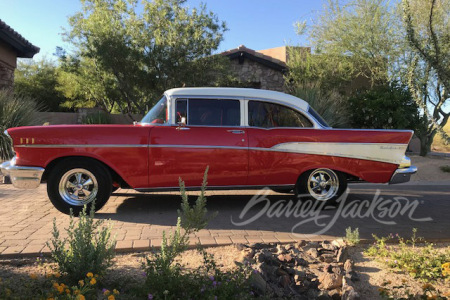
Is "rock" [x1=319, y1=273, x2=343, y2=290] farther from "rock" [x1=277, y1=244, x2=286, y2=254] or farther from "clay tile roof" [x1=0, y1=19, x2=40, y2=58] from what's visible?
"clay tile roof" [x1=0, y1=19, x2=40, y2=58]

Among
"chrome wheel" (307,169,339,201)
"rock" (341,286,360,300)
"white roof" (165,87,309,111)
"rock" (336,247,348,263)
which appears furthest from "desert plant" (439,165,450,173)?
"rock" (341,286,360,300)

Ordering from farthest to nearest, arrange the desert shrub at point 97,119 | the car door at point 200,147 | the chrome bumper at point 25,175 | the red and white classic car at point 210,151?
the desert shrub at point 97,119, the car door at point 200,147, the red and white classic car at point 210,151, the chrome bumper at point 25,175

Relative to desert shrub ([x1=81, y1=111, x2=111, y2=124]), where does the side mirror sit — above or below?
below

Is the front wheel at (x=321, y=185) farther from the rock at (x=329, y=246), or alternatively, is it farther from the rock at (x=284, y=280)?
the rock at (x=284, y=280)

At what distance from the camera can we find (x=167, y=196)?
6.69m

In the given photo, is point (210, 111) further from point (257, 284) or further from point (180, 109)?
point (257, 284)

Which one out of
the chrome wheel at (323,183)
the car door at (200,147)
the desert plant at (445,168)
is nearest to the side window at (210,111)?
the car door at (200,147)

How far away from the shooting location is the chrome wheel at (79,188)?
197 inches

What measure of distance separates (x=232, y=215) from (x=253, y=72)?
13.1 m

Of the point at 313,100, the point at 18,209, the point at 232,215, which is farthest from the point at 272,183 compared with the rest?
the point at 313,100

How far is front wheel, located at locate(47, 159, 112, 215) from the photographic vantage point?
16.3 feet

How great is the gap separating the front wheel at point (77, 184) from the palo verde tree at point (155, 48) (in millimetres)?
8329

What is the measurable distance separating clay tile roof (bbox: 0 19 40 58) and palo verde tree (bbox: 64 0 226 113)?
1.88 meters

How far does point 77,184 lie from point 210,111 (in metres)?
2.23
